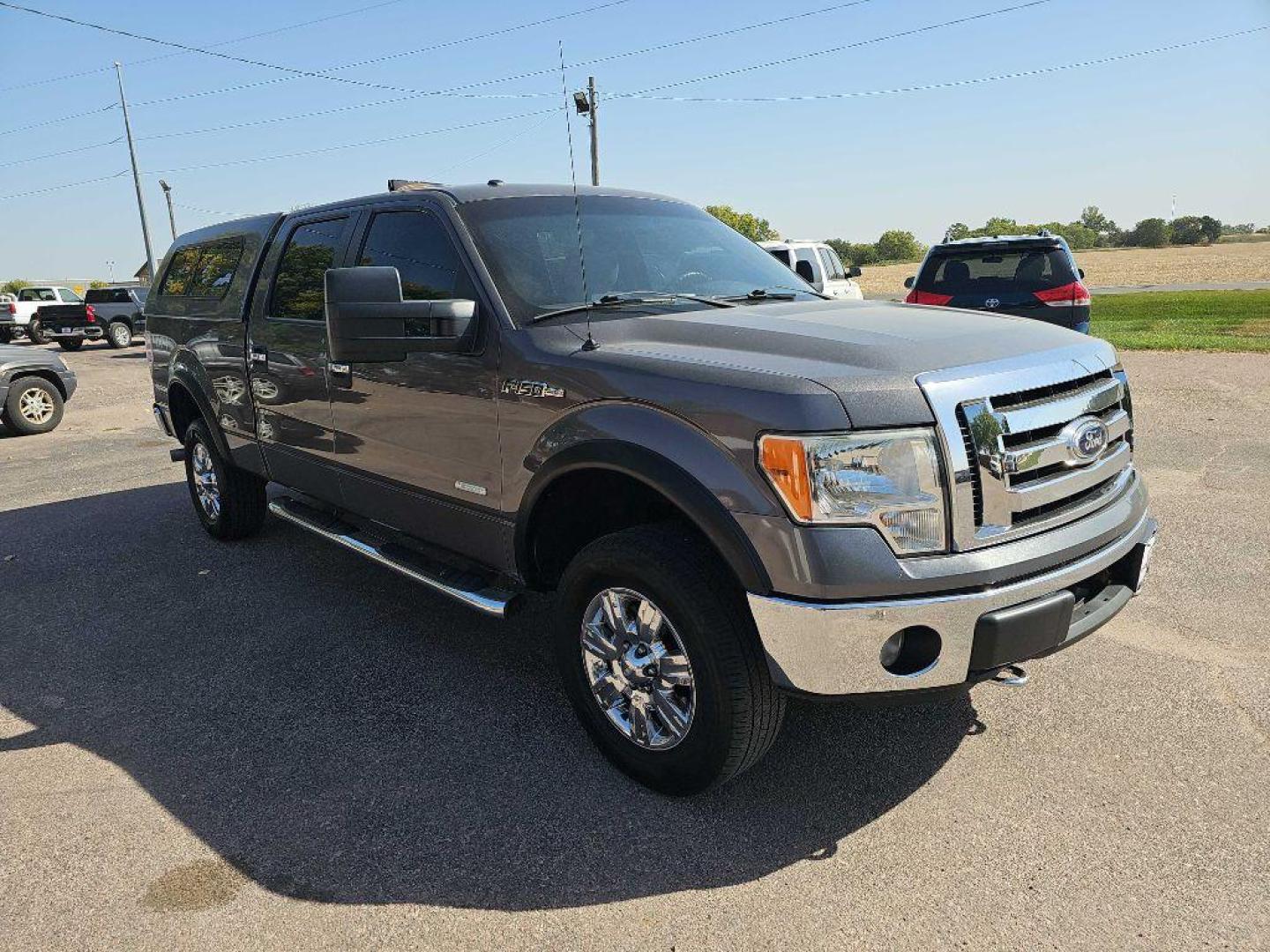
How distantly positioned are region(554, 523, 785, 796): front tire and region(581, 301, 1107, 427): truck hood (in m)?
0.60

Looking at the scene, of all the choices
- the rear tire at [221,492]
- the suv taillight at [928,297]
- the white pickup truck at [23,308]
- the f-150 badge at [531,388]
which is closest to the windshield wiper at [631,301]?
the f-150 badge at [531,388]

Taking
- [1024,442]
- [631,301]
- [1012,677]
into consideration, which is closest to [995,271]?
[631,301]

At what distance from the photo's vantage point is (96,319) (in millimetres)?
25484

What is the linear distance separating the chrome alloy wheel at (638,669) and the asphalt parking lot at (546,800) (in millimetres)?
248

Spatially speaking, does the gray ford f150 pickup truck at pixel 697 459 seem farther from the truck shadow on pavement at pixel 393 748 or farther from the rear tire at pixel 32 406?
the rear tire at pixel 32 406

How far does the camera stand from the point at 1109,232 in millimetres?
104938

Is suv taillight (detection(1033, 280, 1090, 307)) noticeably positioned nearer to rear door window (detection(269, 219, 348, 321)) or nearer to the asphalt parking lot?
the asphalt parking lot

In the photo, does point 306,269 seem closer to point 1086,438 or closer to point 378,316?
point 378,316

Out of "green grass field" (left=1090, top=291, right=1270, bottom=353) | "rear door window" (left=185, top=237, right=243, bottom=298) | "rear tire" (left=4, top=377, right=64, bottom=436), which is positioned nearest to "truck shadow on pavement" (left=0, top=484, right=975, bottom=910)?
"rear door window" (left=185, top=237, right=243, bottom=298)

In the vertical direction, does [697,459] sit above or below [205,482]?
above

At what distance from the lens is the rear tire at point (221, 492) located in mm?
5715

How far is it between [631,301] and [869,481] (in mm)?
1448

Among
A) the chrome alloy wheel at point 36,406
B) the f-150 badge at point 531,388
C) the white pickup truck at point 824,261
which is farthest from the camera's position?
the white pickup truck at point 824,261

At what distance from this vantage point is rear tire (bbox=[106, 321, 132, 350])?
2586 cm
